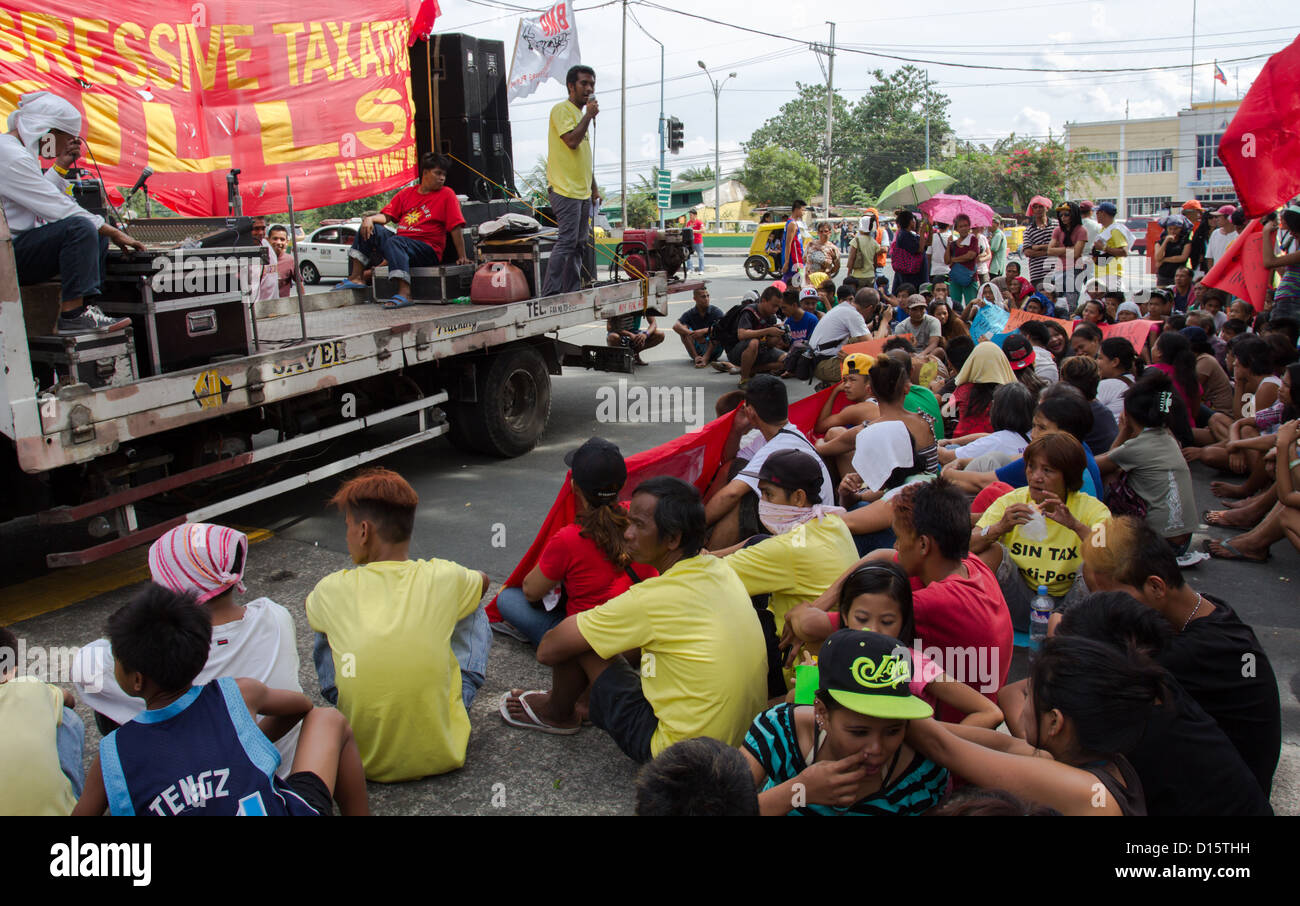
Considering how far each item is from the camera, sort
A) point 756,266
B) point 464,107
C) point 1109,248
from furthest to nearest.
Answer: point 756,266 < point 1109,248 < point 464,107

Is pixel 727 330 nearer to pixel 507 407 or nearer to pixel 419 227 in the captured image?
pixel 507 407

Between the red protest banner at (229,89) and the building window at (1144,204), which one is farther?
the building window at (1144,204)

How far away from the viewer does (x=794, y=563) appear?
Answer: 151 inches

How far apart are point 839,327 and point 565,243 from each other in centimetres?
302

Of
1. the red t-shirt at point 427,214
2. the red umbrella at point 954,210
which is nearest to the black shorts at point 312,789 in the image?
the red t-shirt at point 427,214

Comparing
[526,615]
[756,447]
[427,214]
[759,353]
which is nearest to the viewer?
[526,615]

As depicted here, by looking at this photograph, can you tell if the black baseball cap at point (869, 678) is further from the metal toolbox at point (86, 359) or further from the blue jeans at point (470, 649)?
the metal toolbox at point (86, 359)

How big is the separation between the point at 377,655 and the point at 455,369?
460 centimetres

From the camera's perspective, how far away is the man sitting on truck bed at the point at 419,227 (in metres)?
8.50

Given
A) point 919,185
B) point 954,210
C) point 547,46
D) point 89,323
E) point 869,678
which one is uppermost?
point 547,46

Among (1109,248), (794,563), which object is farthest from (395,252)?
(1109,248)

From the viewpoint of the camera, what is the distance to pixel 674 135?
2936cm

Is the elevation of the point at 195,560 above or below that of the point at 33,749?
above

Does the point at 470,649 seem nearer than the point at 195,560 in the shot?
No
